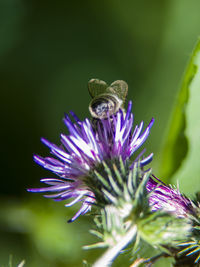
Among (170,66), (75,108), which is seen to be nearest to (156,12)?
(170,66)

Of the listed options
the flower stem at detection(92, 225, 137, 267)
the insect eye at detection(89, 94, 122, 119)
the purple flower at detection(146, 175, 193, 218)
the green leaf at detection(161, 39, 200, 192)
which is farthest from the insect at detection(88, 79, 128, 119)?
the flower stem at detection(92, 225, 137, 267)

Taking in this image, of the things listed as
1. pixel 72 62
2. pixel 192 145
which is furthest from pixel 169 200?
pixel 72 62

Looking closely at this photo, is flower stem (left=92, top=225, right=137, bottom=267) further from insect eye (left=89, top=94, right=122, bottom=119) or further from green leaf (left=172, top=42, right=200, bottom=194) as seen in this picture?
green leaf (left=172, top=42, right=200, bottom=194)

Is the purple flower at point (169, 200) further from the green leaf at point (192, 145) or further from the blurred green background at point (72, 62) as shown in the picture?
the blurred green background at point (72, 62)

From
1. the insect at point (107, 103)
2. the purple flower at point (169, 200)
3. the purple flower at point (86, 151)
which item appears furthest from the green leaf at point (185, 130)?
the purple flower at point (169, 200)

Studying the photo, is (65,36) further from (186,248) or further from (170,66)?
(186,248)

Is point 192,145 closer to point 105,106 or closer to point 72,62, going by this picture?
point 105,106
